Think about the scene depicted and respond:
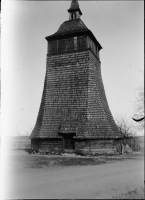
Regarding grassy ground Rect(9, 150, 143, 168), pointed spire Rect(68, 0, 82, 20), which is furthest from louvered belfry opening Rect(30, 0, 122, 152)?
grassy ground Rect(9, 150, 143, 168)

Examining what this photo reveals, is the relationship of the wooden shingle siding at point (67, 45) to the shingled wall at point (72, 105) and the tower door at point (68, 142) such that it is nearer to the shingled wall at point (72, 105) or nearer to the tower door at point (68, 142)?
the shingled wall at point (72, 105)

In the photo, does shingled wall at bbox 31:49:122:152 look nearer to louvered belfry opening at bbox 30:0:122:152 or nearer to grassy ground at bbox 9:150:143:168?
louvered belfry opening at bbox 30:0:122:152

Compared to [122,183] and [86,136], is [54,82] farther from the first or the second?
[122,183]

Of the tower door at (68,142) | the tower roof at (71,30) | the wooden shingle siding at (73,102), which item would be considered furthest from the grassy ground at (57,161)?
the tower roof at (71,30)

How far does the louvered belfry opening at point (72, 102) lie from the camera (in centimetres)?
1509

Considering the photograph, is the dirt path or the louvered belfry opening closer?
the dirt path

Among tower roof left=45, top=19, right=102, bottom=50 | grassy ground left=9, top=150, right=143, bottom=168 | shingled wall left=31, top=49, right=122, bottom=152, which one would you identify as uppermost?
tower roof left=45, top=19, right=102, bottom=50

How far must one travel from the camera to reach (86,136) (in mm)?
14703

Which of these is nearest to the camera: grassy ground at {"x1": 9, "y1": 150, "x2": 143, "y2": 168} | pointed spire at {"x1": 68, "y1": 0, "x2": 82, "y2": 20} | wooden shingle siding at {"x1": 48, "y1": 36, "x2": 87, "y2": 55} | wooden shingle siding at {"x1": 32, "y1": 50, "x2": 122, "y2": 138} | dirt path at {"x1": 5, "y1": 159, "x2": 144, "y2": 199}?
dirt path at {"x1": 5, "y1": 159, "x2": 144, "y2": 199}

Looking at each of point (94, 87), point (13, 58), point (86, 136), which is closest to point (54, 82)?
point (94, 87)

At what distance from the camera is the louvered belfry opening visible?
15094 mm

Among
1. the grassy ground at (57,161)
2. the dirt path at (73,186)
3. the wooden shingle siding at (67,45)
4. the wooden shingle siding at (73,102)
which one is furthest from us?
the wooden shingle siding at (67,45)

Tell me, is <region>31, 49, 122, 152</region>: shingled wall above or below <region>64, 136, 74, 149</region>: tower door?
above

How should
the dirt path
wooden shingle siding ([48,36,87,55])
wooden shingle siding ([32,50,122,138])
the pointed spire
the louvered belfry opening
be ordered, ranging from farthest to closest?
the pointed spire → wooden shingle siding ([48,36,87,55]) → wooden shingle siding ([32,50,122,138]) → the louvered belfry opening → the dirt path
